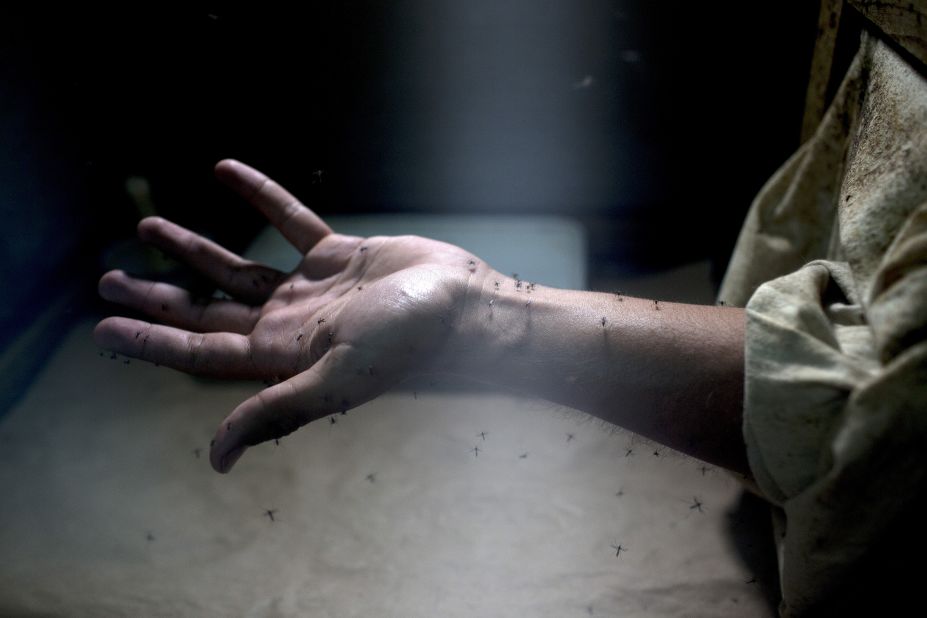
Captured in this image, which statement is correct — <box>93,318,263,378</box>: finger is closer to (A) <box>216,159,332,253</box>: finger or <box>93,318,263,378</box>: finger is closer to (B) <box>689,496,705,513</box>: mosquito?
(A) <box>216,159,332,253</box>: finger

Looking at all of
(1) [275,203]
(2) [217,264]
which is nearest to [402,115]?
(1) [275,203]

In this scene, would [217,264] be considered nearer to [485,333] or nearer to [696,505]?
[485,333]

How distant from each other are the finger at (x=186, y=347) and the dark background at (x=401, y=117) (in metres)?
1.06

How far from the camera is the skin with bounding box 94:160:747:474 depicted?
166 centimetres

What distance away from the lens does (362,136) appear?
10.8 feet

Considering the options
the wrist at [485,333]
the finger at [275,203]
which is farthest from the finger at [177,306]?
the wrist at [485,333]

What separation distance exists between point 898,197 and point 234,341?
1.78 m

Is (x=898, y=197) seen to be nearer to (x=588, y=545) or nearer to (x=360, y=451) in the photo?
(x=588, y=545)

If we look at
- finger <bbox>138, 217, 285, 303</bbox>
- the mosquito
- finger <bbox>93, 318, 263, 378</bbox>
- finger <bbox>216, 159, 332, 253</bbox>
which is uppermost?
finger <bbox>216, 159, 332, 253</bbox>

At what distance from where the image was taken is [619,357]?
1.73 m

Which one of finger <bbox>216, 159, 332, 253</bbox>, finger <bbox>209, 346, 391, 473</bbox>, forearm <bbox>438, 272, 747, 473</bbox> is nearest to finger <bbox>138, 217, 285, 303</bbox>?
finger <bbox>216, 159, 332, 253</bbox>

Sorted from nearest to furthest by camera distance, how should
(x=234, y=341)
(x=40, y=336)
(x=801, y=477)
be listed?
1. (x=801, y=477)
2. (x=234, y=341)
3. (x=40, y=336)

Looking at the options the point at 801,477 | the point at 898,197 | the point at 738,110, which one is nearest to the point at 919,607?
the point at 801,477

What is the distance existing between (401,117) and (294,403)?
1.95 metres
